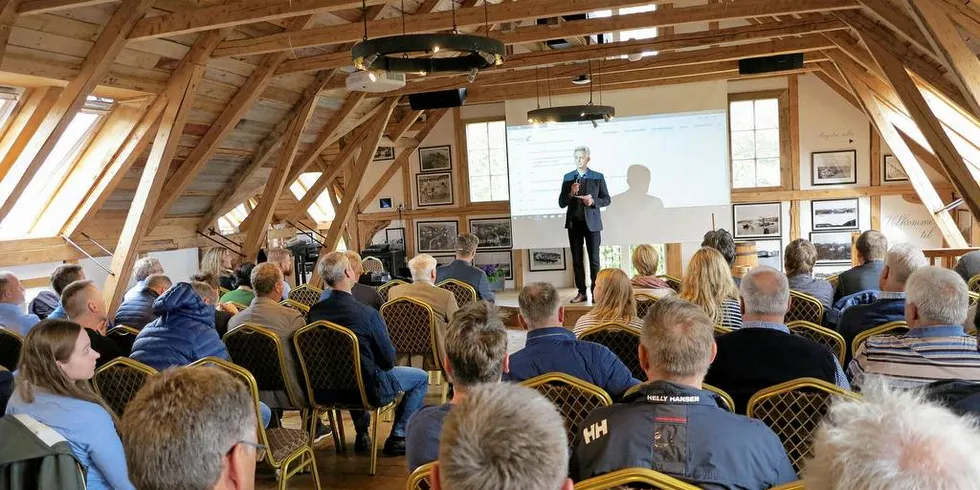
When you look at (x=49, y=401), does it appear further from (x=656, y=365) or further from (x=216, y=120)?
(x=216, y=120)

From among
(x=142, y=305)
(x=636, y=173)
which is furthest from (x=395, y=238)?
(x=142, y=305)

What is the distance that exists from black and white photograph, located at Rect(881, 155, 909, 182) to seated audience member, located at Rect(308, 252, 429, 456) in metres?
9.67

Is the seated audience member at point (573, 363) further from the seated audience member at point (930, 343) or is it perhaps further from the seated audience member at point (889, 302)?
the seated audience member at point (889, 302)

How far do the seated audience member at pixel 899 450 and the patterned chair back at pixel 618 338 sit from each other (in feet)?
8.95

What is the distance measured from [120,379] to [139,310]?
1.69 meters

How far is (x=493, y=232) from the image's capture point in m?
13.5

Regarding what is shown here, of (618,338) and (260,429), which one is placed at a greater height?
(618,338)

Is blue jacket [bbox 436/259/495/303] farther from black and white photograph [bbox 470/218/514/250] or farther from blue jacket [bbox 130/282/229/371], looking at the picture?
black and white photograph [bbox 470/218/514/250]

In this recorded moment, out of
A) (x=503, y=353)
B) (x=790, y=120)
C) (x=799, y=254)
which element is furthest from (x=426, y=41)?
(x=790, y=120)

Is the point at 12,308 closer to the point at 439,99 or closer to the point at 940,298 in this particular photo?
the point at 940,298

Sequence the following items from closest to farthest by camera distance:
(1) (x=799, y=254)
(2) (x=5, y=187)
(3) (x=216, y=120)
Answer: (1) (x=799, y=254), (2) (x=5, y=187), (3) (x=216, y=120)

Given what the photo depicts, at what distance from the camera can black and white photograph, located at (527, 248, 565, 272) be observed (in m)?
13.1

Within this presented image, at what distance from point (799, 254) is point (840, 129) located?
308 inches

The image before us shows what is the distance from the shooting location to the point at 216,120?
8562mm
